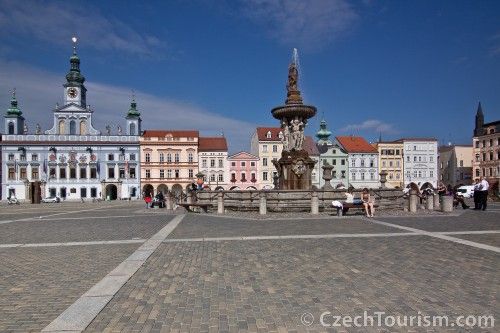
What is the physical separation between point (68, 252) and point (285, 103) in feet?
61.1

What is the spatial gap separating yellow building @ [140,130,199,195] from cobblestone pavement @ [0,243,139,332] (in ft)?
194

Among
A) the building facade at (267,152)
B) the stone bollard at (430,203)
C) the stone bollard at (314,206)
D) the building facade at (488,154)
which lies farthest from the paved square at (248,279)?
the building facade at (488,154)

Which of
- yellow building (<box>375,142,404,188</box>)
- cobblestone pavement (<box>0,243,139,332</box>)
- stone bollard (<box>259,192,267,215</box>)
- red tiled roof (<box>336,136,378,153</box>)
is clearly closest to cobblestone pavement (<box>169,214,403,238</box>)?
cobblestone pavement (<box>0,243,139,332</box>)

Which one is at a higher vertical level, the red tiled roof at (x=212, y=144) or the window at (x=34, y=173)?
the red tiled roof at (x=212, y=144)

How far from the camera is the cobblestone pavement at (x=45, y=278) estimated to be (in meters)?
4.71

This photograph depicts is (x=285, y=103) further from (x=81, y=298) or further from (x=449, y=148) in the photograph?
(x=449, y=148)

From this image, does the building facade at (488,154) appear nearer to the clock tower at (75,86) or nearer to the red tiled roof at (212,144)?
the red tiled roof at (212,144)

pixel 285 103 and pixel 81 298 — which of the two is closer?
pixel 81 298

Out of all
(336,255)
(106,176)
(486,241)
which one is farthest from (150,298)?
(106,176)

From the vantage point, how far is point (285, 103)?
2492cm

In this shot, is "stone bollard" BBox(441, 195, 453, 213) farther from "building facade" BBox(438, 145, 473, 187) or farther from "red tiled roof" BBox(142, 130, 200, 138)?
"building facade" BBox(438, 145, 473, 187)

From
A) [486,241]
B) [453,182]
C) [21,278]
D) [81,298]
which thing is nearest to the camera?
[81,298]

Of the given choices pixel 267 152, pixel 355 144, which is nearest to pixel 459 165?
pixel 355 144

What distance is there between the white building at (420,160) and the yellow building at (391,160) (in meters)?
0.94
